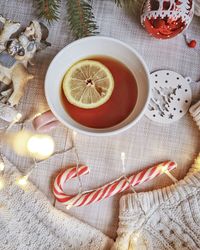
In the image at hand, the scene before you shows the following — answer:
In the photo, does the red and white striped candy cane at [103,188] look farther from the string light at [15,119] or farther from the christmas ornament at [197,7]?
the christmas ornament at [197,7]

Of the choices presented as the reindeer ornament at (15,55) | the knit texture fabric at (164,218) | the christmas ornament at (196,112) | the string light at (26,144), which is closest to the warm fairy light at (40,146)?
the string light at (26,144)

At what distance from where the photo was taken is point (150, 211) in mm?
1159

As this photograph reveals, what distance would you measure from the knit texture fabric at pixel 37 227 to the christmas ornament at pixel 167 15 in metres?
0.48

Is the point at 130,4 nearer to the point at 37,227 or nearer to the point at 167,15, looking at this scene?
the point at 167,15

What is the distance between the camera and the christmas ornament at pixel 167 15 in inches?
43.4

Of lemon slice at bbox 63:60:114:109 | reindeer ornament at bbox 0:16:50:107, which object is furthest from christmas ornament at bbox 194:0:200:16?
reindeer ornament at bbox 0:16:50:107

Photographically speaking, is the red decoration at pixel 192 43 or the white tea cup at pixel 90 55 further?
the red decoration at pixel 192 43

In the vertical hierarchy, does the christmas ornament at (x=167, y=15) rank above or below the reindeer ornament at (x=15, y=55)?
above

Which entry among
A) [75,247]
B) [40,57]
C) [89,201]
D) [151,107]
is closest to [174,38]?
[151,107]

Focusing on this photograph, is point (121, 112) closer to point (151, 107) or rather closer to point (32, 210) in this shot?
point (151, 107)

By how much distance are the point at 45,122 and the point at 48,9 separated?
0.27 metres

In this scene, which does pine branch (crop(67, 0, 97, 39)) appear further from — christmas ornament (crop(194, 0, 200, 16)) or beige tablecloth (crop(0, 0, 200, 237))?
christmas ornament (crop(194, 0, 200, 16))

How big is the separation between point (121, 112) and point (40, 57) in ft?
0.81

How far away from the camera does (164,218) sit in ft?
3.81
